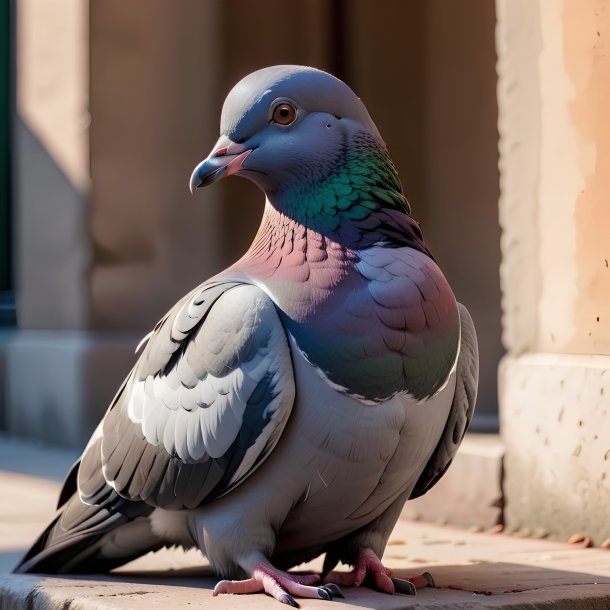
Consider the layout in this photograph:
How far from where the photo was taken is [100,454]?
2.81m

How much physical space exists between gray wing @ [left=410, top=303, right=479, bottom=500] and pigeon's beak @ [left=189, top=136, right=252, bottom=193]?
604 mm

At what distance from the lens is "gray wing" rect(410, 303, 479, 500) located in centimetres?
270

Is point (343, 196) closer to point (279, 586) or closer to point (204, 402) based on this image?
point (204, 402)

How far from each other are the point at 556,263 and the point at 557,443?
0.58 metres

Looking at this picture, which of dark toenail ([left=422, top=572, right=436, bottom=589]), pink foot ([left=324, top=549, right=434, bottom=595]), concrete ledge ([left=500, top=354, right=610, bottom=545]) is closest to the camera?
pink foot ([left=324, top=549, right=434, bottom=595])

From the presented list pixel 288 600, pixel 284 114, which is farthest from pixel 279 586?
pixel 284 114

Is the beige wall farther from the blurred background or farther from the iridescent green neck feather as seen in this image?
the iridescent green neck feather

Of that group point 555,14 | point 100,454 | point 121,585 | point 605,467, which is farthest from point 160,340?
point 555,14

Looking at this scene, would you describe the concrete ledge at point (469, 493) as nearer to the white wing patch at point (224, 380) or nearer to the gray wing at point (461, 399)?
the gray wing at point (461, 399)

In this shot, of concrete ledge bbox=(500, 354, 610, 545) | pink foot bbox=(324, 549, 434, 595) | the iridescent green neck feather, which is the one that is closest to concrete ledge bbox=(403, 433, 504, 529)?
concrete ledge bbox=(500, 354, 610, 545)

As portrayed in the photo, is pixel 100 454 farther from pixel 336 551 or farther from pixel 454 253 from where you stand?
pixel 454 253

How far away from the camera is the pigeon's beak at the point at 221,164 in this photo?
249cm

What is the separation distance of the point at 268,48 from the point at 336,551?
14.6ft

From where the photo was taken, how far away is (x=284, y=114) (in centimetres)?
252
